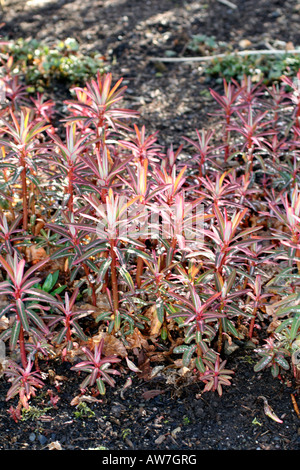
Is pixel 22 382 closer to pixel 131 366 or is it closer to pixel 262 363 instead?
pixel 131 366

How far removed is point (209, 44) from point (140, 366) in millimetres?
3903

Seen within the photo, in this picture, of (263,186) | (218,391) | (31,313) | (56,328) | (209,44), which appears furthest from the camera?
(209,44)

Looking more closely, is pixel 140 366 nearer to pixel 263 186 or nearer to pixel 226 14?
pixel 263 186

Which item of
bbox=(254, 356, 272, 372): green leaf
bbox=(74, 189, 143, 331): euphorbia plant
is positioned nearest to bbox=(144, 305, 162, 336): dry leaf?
bbox=(74, 189, 143, 331): euphorbia plant

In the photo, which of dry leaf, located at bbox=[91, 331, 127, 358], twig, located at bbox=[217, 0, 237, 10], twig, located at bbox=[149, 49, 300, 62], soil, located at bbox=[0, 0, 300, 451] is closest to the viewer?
soil, located at bbox=[0, 0, 300, 451]

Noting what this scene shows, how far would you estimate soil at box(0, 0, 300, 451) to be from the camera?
97.9 inches

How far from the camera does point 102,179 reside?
2.71 meters

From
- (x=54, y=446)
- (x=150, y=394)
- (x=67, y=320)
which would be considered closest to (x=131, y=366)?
(x=150, y=394)

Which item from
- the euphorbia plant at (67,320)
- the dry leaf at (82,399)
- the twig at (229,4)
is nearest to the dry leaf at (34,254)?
the euphorbia plant at (67,320)

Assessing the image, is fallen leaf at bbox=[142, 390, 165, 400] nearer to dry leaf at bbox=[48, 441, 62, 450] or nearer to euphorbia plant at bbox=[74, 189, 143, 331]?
dry leaf at bbox=[48, 441, 62, 450]

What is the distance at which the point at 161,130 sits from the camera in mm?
4348

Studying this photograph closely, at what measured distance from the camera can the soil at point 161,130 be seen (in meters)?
2.49

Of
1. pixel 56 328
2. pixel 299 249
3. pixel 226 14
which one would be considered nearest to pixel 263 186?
pixel 299 249

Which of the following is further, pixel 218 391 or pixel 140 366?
pixel 140 366
